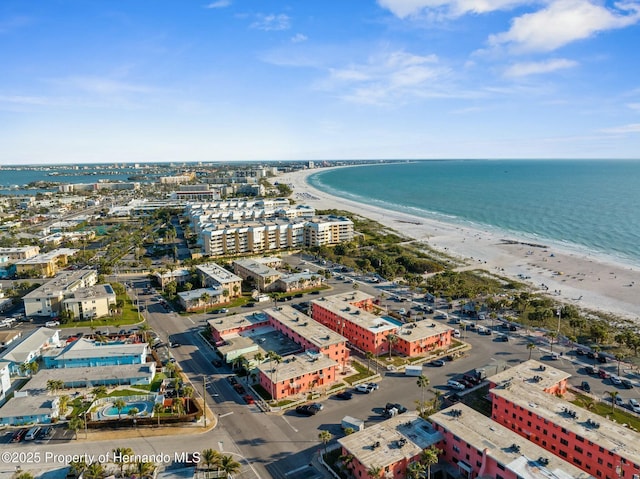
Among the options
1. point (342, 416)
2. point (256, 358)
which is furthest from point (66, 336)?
point (342, 416)

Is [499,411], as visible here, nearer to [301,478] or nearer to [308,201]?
[301,478]

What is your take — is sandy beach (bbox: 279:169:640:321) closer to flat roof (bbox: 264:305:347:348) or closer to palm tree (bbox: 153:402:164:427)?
flat roof (bbox: 264:305:347:348)

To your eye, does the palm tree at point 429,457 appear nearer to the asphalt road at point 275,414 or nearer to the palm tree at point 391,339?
the asphalt road at point 275,414

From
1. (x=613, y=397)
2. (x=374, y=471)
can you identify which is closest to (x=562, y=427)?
(x=613, y=397)

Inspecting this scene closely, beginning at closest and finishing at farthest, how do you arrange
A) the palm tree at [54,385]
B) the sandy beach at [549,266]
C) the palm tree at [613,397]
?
1. the palm tree at [613,397]
2. the palm tree at [54,385]
3. the sandy beach at [549,266]

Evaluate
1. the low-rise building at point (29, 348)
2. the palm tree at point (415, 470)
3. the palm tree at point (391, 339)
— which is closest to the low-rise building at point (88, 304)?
the low-rise building at point (29, 348)

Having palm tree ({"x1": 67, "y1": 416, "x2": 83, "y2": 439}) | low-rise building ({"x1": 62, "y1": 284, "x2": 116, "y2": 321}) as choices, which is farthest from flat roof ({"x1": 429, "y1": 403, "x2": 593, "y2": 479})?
low-rise building ({"x1": 62, "y1": 284, "x2": 116, "y2": 321})

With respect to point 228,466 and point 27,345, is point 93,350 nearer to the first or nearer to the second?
point 27,345
